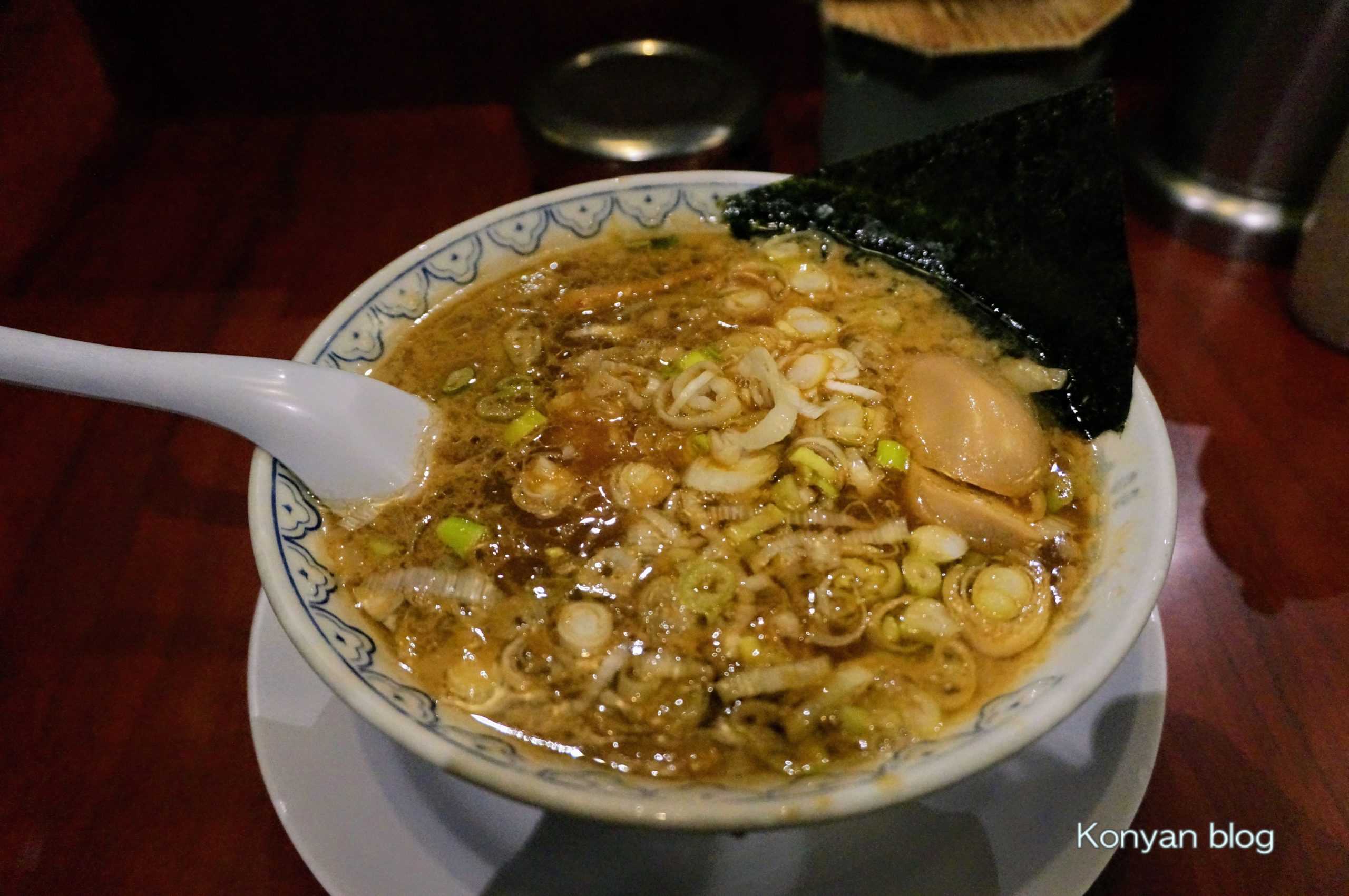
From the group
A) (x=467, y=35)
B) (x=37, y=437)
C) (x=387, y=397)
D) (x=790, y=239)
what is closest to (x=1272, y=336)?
(x=790, y=239)

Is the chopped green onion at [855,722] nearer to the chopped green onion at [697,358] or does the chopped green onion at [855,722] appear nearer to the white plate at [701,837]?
the white plate at [701,837]

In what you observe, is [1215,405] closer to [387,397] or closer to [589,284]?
[589,284]

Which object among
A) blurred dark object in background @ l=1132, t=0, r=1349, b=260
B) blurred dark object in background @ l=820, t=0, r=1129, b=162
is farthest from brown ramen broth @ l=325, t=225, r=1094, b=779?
blurred dark object in background @ l=1132, t=0, r=1349, b=260

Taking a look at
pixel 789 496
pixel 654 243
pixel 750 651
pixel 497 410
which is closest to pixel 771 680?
pixel 750 651

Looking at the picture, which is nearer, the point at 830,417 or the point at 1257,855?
the point at 1257,855

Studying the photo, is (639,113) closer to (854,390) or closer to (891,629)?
(854,390)

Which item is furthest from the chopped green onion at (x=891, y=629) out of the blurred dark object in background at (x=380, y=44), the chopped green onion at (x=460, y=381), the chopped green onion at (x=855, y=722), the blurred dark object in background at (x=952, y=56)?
the blurred dark object in background at (x=380, y=44)

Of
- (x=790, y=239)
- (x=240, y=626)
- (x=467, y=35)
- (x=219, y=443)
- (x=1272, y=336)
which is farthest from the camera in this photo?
(x=467, y=35)

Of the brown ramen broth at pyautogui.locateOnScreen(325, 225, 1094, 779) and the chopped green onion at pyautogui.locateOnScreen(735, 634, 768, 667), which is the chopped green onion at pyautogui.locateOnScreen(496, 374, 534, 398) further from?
the chopped green onion at pyautogui.locateOnScreen(735, 634, 768, 667)
